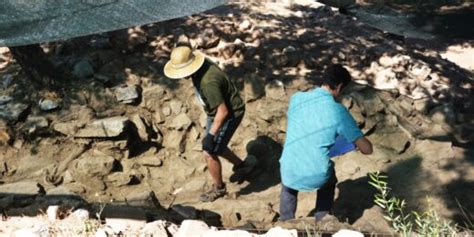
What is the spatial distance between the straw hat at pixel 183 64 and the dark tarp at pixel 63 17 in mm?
917

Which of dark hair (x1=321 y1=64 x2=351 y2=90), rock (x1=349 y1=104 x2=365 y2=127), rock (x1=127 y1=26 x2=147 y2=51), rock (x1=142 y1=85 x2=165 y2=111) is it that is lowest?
rock (x1=142 y1=85 x2=165 y2=111)

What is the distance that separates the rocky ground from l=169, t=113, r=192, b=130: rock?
0.04 feet

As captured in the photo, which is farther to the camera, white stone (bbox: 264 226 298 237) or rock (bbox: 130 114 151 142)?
rock (bbox: 130 114 151 142)

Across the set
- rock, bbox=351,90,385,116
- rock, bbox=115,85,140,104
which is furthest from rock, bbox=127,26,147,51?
rock, bbox=351,90,385,116

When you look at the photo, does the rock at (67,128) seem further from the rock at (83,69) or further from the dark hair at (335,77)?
the dark hair at (335,77)

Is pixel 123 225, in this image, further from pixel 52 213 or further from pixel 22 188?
pixel 22 188

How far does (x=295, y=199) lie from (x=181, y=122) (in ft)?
7.95

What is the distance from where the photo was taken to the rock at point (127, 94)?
6773mm

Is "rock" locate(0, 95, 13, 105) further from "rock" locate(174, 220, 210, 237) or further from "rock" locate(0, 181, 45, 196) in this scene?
"rock" locate(174, 220, 210, 237)

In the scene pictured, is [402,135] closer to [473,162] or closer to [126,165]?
[473,162]

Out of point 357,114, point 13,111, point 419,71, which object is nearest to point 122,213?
point 13,111

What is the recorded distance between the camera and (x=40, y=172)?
6152mm

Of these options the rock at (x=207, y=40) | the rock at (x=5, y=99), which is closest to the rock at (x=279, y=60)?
the rock at (x=207, y=40)

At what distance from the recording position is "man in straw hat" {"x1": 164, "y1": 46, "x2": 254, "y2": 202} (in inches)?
201
